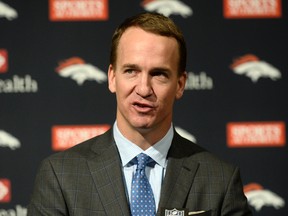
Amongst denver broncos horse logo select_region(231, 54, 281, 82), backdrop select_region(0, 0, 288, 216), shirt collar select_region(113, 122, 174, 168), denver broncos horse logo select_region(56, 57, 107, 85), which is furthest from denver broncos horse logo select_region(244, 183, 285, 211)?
shirt collar select_region(113, 122, 174, 168)

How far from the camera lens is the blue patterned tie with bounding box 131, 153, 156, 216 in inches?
67.9

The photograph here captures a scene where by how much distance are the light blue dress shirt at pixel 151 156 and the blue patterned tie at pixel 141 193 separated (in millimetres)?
18

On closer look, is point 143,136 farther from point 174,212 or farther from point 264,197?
point 264,197

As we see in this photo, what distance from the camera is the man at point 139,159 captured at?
5.65 ft

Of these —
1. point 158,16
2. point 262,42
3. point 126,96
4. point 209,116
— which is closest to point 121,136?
point 126,96

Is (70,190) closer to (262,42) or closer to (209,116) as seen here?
(209,116)

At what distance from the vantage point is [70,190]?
174 cm

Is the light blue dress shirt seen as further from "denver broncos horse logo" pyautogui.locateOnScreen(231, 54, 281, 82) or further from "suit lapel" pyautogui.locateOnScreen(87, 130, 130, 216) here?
"denver broncos horse logo" pyautogui.locateOnScreen(231, 54, 281, 82)

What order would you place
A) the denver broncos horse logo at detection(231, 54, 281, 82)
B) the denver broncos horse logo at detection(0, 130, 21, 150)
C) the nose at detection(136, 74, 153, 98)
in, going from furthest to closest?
the denver broncos horse logo at detection(231, 54, 281, 82) → the denver broncos horse logo at detection(0, 130, 21, 150) → the nose at detection(136, 74, 153, 98)

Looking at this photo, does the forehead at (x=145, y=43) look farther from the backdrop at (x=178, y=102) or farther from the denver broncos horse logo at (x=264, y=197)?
the denver broncos horse logo at (x=264, y=197)

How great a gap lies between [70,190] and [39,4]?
1709 millimetres

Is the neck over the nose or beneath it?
beneath

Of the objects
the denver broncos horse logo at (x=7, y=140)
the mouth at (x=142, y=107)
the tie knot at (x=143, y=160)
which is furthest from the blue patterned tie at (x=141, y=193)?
the denver broncos horse logo at (x=7, y=140)

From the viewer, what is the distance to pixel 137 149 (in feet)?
5.86
